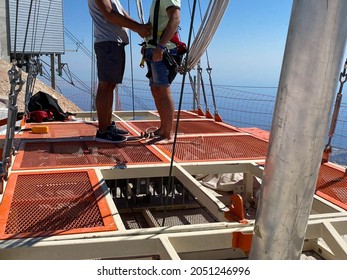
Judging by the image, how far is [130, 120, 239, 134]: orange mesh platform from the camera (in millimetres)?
5391

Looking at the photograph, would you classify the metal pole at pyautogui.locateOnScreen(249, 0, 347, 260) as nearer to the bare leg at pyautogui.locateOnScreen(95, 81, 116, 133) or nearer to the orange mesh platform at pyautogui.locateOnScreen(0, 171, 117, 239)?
the orange mesh platform at pyautogui.locateOnScreen(0, 171, 117, 239)

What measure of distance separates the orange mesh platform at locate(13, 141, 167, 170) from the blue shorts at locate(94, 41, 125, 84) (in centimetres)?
68

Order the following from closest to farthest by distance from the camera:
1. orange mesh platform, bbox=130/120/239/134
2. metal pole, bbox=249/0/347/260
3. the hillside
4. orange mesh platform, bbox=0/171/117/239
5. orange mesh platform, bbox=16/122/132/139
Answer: metal pole, bbox=249/0/347/260, orange mesh platform, bbox=0/171/117/239, orange mesh platform, bbox=16/122/132/139, orange mesh platform, bbox=130/120/239/134, the hillside

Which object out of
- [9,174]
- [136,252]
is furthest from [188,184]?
[9,174]

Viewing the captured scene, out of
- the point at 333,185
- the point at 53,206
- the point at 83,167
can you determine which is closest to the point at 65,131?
the point at 83,167

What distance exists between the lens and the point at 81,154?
12.9ft

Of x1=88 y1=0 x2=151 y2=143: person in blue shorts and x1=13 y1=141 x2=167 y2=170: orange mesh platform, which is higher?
x1=88 y1=0 x2=151 y2=143: person in blue shorts

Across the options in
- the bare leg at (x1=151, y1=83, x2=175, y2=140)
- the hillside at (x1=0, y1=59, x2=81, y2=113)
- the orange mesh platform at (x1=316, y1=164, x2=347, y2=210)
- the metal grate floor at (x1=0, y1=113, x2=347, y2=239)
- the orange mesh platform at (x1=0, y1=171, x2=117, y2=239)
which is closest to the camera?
the orange mesh platform at (x1=0, y1=171, x2=117, y2=239)

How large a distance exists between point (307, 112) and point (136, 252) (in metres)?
1.40

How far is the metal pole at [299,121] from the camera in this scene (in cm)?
121

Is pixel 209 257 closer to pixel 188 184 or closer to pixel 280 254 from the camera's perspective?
pixel 188 184

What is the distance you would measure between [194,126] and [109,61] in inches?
73.6

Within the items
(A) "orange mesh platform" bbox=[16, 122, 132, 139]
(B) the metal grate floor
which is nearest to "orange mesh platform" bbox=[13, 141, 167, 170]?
(B) the metal grate floor
